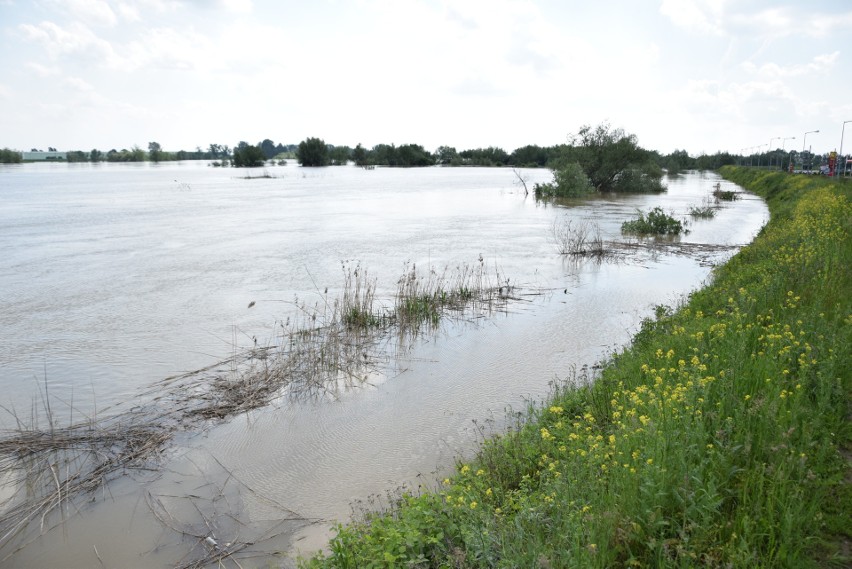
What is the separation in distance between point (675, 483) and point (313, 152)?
13353 cm

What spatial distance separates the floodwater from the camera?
6090mm

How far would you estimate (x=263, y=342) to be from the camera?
11234 millimetres

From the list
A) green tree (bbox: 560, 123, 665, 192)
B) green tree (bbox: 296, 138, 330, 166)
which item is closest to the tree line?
green tree (bbox: 296, 138, 330, 166)

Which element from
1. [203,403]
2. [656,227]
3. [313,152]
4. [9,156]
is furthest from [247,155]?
[203,403]

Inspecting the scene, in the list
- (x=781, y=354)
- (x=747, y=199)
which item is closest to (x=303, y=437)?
(x=781, y=354)

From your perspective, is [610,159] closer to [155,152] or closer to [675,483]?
[675,483]

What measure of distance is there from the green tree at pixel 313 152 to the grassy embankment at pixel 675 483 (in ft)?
426

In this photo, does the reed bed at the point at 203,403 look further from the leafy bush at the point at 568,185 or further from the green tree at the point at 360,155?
the green tree at the point at 360,155

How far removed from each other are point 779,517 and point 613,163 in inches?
2030

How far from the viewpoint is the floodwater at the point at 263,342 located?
6090mm

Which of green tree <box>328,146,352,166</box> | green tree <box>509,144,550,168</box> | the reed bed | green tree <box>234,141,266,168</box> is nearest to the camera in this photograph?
the reed bed

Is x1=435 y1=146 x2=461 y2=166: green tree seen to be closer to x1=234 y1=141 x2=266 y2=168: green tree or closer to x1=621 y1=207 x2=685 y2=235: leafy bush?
x1=234 y1=141 x2=266 y2=168: green tree

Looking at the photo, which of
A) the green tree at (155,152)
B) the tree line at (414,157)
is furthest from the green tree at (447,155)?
the green tree at (155,152)

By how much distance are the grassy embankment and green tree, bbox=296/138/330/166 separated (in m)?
130
